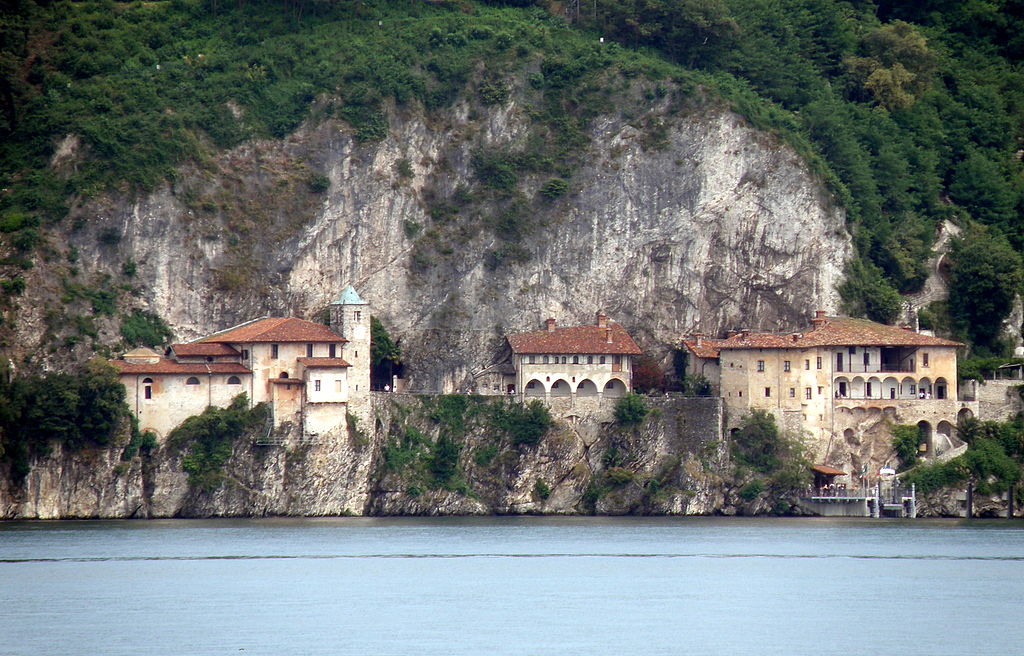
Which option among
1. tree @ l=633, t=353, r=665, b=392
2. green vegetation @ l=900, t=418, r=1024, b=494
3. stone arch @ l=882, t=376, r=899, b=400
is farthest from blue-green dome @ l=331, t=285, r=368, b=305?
green vegetation @ l=900, t=418, r=1024, b=494

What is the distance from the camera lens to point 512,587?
281 feet

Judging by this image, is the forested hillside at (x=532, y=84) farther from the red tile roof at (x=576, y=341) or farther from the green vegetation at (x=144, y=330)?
the red tile roof at (x=576, y=341)

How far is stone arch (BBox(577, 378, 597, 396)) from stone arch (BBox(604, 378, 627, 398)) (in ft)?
1.85

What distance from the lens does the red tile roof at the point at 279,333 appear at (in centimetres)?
10938

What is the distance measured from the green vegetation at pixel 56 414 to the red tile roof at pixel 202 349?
4.56 metres

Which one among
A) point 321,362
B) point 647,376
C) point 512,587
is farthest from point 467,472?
point 512,587

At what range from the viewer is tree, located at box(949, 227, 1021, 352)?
4756 inches

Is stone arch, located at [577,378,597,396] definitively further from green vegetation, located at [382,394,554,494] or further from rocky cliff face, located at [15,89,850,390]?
rocky cliff face, located at [15,89,850,390]

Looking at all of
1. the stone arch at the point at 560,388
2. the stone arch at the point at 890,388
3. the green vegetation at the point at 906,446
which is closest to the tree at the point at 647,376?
the stone arch at the point at 560,388

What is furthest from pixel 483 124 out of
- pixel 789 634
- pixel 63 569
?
pixel 789 634

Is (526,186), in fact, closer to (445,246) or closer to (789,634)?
(445,246)

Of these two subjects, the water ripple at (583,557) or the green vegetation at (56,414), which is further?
the green vegetation at (56,414)

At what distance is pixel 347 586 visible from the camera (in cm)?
8544

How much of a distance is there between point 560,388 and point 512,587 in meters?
30.0
